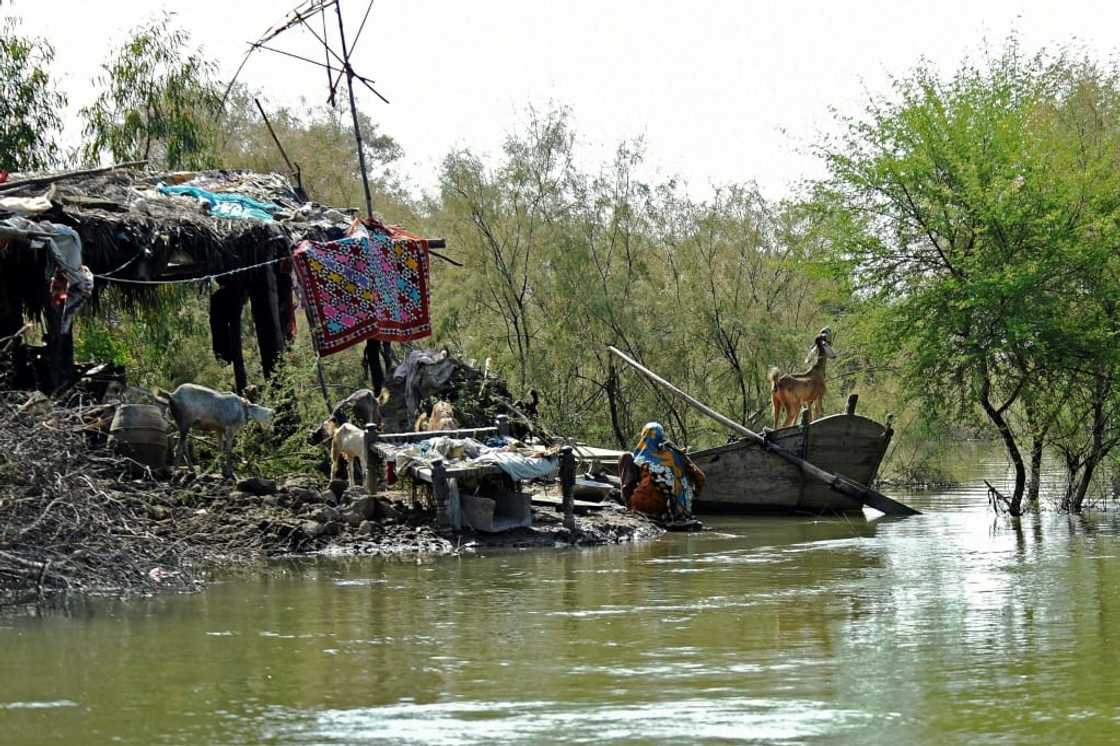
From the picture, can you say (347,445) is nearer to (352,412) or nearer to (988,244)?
(352,412)

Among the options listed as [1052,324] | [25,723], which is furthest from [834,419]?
[25,723]

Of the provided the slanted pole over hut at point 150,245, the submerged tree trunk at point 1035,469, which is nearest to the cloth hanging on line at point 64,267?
the slanted pole over hut at point 150,245

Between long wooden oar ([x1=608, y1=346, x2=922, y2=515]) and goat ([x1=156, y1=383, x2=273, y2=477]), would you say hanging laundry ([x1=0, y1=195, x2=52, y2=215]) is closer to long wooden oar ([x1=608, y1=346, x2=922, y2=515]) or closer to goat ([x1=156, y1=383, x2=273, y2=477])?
goat ([x1=156, y1=383, x2=273, y2=477])

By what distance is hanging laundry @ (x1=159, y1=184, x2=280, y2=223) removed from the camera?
19.1 meters

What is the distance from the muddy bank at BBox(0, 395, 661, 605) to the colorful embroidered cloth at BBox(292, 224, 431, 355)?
279cm

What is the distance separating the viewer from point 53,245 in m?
15.1

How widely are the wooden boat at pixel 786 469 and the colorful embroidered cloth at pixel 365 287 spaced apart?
515 cm

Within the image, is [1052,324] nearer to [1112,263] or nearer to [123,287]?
[1112,263]

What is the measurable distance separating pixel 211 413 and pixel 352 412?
141 inches

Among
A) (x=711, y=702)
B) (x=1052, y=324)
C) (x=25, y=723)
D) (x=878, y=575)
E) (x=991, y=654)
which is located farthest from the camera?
(x=1052, y=324)

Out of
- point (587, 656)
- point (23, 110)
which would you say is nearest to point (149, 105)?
point (23, 110)

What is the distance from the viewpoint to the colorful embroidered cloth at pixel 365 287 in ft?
63.1

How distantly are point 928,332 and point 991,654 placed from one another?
493 inches

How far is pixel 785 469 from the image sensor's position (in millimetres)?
22375
